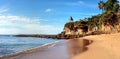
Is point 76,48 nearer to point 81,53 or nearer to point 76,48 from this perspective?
point 76,48

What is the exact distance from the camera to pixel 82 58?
40.6ft

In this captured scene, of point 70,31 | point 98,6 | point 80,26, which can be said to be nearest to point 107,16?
point 98,6

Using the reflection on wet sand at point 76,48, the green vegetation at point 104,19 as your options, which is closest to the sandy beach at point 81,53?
the reflection on wet sand at point 76,48

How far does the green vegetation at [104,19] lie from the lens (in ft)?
238

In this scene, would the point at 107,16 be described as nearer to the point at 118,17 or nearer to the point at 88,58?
the point at 118,17

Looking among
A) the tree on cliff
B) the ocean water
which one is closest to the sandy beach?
the ocean water

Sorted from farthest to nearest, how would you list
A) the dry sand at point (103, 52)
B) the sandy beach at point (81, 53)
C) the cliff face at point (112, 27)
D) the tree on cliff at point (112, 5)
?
the tree on cliff at point (112, 5) → the cliff face at point (112, 27) → the sandy beach at point (81, 53) → the dry sand at point (103, 52)

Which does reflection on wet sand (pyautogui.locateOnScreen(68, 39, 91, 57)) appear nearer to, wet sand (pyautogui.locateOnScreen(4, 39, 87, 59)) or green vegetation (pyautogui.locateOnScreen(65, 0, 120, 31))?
wet sand (pyautogui.locateOnScreen(4, 39, 87, 59))

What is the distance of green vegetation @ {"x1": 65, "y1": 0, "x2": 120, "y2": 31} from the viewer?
72625 millimetres

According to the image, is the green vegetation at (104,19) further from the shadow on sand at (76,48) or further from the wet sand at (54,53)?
the wet sand at (54,53)

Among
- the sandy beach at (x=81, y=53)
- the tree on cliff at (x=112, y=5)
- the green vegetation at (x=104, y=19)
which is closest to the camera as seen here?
the sandy beach at (x=81, y=53)

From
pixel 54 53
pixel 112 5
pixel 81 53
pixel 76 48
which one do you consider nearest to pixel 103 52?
pixel 81 53

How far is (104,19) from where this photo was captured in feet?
244

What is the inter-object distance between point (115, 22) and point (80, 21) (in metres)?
35.1
